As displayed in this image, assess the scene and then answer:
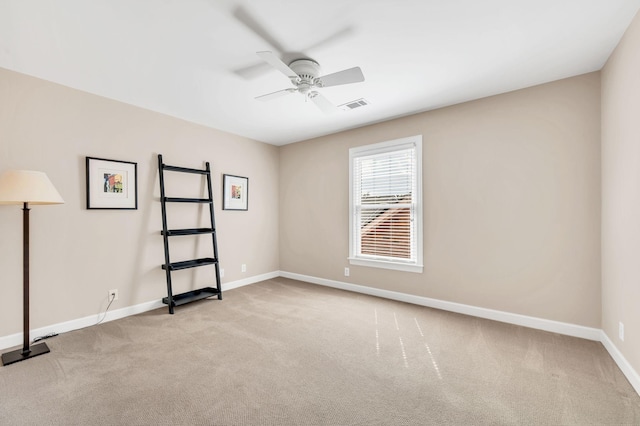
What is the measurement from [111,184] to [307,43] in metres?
2.67

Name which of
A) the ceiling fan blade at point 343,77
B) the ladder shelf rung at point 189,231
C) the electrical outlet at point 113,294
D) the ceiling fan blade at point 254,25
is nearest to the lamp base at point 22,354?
the electrical outlet at point 113,294

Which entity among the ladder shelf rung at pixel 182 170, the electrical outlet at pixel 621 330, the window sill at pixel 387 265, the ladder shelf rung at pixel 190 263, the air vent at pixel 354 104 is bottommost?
the electrical outlet at pixel 621 330

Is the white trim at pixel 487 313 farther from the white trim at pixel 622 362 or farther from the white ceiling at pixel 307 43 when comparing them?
the white ceiling at pixel 307 43

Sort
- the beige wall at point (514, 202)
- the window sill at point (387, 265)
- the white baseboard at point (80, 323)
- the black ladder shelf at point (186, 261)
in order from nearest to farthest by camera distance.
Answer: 1. the white baseboard at point (80, 323)
2. the beige wall at point (514, 202)
3. the black ladder shelf at point (186, 261)
4. the window sill at point (387, 265)

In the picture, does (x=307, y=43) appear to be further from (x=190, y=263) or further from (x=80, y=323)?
(x=80, y=323)

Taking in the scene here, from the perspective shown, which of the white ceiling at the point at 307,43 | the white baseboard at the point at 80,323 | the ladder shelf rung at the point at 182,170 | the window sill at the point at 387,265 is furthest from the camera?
the window sill at the point at 387,265

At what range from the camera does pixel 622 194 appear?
2084 millimetres

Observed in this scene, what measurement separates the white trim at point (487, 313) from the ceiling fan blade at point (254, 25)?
325cm

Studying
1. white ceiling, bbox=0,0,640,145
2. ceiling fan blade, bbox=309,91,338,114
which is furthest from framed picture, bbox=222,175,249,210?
ceiling fan blade, bbox=309,91,338,114

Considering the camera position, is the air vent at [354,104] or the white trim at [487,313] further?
the air vent at [354,104]

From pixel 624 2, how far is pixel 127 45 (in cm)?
346

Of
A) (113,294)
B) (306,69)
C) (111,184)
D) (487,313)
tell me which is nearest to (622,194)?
(487,313)

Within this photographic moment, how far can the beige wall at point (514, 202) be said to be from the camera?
261 cm

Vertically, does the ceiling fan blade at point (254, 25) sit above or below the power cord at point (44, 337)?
above
